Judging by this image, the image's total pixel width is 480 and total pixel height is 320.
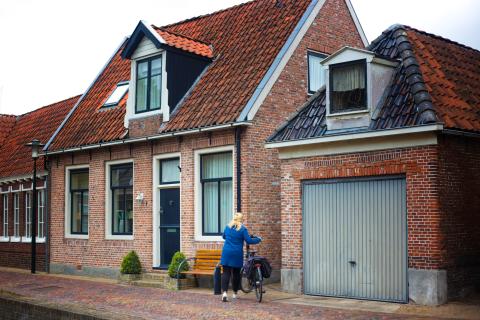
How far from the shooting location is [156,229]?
1889 centimetres

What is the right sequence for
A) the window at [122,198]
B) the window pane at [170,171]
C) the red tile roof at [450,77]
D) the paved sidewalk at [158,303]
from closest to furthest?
1. the paved sidewalk at [158,303]
2. the red tile roof at [450,77]
3. the window pane at [170,171]
4. the window at [122,198]

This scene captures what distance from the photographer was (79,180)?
2220 cm

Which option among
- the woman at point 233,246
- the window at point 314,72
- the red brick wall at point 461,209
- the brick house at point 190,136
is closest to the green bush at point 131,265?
the brick house at point 190,136

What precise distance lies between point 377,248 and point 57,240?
12608 mm

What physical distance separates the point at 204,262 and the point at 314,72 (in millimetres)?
5971

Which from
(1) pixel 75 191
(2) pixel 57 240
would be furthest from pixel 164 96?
(2) pixel 57 240

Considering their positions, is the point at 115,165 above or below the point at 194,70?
below

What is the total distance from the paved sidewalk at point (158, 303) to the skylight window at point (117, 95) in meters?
5.79

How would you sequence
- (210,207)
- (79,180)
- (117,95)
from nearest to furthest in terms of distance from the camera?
(210,207), (117,95), (79,180)

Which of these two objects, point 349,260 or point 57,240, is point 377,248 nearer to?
point 349,260

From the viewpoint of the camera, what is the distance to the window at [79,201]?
72.1ft

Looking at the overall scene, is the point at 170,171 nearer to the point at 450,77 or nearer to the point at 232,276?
the point at 232,276

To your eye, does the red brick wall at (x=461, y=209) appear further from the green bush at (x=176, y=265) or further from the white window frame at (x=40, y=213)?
the white window frame at (x=40, y=213)

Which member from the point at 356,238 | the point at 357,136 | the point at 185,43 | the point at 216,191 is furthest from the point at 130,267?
the point at 357,136
